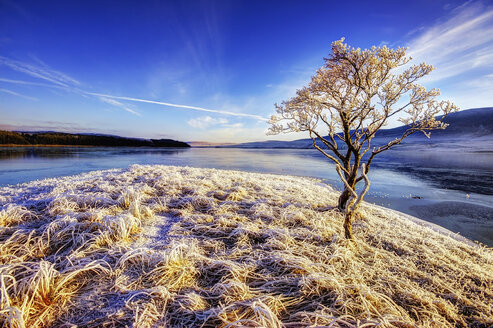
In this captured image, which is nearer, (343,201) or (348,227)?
(348,227)

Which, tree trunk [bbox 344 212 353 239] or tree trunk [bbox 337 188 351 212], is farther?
tree trunk [bbox 337 188 351 212]

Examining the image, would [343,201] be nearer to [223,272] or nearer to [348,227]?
[348,227]

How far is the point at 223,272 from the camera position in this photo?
2553 millimetres

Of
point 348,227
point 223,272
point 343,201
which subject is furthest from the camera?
point 343,201

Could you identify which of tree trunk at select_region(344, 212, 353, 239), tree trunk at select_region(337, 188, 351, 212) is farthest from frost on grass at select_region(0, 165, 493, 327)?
tree trunk at select_region(337, 188, 351, 212)

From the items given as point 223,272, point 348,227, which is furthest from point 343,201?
point 223,272

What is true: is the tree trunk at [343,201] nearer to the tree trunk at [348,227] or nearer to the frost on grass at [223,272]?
the frost on grass at [223,272]

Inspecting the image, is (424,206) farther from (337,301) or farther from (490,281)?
(337,301)

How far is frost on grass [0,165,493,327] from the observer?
72.7 inches

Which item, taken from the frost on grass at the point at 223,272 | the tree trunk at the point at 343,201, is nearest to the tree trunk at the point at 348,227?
the frost on grass at the point at 223,272

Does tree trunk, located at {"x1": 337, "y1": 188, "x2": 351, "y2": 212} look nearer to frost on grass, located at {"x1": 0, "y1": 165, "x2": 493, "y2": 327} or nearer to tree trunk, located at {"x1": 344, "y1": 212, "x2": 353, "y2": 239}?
frost on grass, located at {"x1": 0, "y1": 165, "x2": 493, "y2": 327}

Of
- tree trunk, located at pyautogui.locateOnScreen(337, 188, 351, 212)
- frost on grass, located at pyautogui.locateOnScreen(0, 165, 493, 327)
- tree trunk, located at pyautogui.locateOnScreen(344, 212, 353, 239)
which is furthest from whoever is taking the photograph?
tree trunk, located at pyautogui.locateOnScreen(337, 188, 351, 212)

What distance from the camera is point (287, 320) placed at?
1883 mm

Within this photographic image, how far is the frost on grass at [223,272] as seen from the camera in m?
1.85
